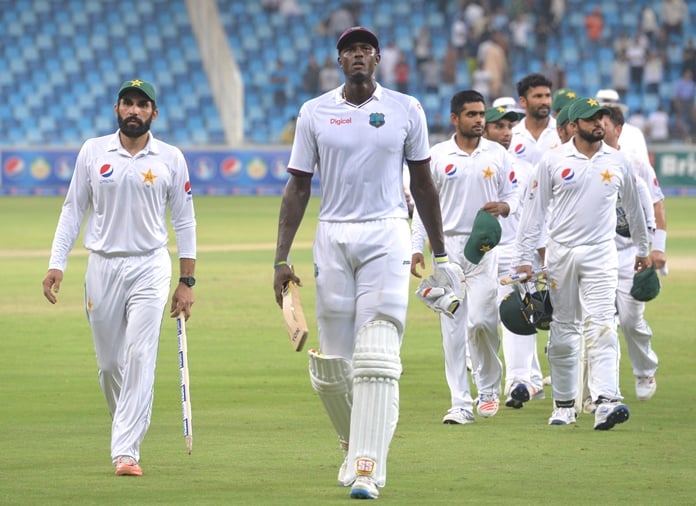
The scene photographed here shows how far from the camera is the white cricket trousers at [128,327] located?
322 inches

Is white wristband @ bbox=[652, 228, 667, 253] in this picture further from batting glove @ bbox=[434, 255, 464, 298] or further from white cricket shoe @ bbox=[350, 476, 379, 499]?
white cricket shoe @ bbox=[350, 476, 379, 499]

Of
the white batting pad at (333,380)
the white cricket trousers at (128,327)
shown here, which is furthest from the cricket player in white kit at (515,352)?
the white batting pad at (333,380)

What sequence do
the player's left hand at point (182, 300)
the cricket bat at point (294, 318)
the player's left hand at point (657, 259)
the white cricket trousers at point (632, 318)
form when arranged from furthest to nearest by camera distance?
the white cricket trousers at point (632, 318) < the player's left hand at point (657, 259) < the player's left hand at point (182, 300) < the cricket bat at point (294, 318)

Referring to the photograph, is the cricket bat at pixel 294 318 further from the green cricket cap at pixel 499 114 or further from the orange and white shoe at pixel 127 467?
the green cricket cap at pixel 499 114

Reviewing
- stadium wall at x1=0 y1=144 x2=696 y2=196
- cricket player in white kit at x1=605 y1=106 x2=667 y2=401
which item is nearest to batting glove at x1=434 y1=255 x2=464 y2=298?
cricket player in white kit at x1=605 y1=106 x2=667 y2=401

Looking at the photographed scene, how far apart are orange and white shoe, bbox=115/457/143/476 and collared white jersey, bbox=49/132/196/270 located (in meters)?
1.05

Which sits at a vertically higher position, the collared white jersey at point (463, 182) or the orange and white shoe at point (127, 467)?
the collared white jersey at point (463, 182)

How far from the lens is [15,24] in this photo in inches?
1677

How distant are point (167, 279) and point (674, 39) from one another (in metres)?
34.9

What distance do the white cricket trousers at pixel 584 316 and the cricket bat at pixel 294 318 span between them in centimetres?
305

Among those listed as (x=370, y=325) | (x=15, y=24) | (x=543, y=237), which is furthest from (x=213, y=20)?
(x=370, y=325)

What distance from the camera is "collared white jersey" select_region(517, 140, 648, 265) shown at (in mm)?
10055

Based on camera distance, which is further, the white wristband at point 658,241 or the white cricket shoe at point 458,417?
the white wristband at point 658,241

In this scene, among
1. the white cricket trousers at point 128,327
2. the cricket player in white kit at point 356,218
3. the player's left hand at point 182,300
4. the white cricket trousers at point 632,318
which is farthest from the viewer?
the white cricket trousers at point 632,318
